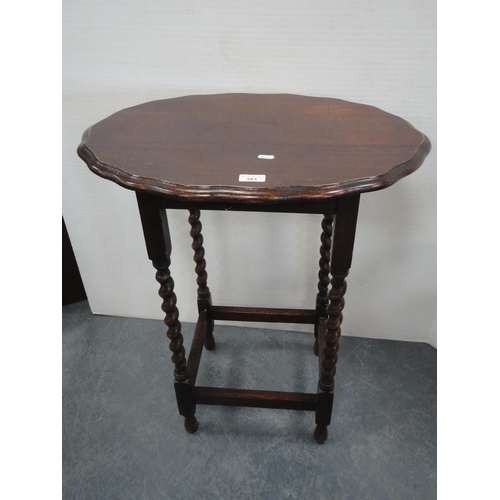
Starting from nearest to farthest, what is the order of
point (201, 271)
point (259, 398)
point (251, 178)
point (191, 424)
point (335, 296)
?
point (251, 178)
point (335, 296)
point (259, 398)
point (191, 424)
point (201, 271)

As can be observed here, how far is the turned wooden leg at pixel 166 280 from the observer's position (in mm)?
1064

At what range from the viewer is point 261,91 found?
1.42m

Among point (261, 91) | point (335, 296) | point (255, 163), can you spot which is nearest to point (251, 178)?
point (255, 163)

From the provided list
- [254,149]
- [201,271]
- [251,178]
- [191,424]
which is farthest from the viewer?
[201,271]

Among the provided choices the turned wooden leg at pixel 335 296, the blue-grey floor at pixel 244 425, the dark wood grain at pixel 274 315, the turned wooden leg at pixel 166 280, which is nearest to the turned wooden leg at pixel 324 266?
the dark wood grain at pixel 274 315

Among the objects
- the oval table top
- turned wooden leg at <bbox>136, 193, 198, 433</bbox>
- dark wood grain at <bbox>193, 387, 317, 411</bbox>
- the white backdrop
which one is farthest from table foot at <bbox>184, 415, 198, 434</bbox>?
the oval table top

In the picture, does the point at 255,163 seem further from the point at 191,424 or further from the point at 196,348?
the point at 191,424

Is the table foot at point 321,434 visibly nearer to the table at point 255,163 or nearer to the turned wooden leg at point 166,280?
the table at point 255,163

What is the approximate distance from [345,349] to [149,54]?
55.4 inches

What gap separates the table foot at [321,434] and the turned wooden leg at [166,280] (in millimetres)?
436

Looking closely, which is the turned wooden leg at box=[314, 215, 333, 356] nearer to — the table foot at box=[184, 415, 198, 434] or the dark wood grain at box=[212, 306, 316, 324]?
the dark wood grain at box=[212, 306, 316, 324]

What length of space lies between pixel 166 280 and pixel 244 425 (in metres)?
0.70

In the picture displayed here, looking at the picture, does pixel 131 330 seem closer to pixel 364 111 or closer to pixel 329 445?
pixel 329 445

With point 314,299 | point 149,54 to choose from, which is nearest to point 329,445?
point 314,299
